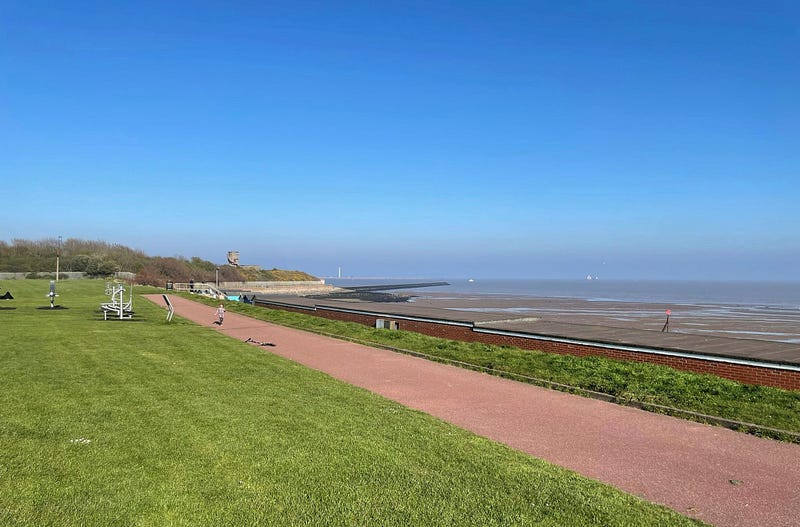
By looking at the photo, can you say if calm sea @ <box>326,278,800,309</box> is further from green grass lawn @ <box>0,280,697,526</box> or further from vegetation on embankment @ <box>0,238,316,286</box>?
green grass lawn @ <box>0,280,697,526</box>

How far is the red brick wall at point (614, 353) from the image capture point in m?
9.84

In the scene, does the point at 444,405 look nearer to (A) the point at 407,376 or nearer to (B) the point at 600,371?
(A) the point at 407,376

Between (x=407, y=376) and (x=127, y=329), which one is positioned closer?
(x=407, y=376)

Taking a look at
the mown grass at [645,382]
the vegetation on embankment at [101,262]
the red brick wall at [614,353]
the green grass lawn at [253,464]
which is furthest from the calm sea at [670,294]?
the green grass lawn at [253,464]

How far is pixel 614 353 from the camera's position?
1255 cm

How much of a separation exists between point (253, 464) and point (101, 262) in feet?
235

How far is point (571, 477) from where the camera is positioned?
17.3 ft

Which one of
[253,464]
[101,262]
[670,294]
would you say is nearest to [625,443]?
[253,464]

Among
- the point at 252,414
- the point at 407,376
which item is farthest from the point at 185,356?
the point at 252,414

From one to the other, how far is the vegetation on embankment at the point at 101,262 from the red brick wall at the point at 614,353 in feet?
A: 140

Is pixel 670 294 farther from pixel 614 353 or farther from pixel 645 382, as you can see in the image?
pixel 645 382

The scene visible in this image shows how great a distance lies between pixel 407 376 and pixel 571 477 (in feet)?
19.6

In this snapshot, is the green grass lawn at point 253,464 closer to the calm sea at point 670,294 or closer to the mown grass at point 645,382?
the mown grass at point 645,382

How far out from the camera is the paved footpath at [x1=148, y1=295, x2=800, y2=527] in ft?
16.6
